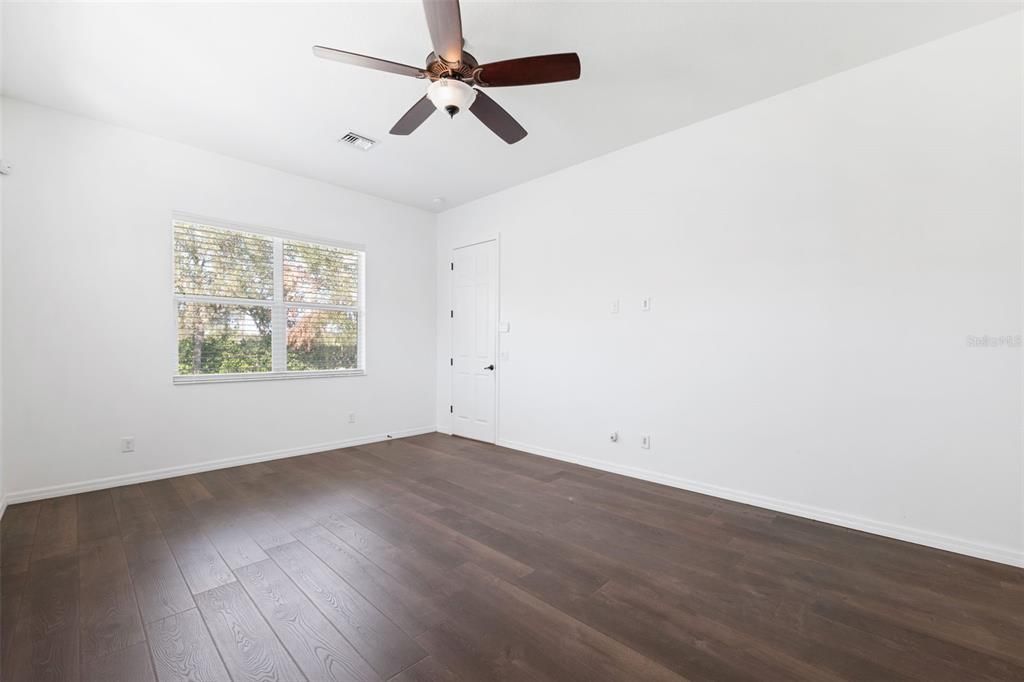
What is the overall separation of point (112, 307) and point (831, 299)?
17.4 feet

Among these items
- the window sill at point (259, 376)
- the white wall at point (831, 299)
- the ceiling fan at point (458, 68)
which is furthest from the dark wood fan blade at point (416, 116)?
the window sill at point (259, 376)

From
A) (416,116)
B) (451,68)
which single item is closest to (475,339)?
(416,116)

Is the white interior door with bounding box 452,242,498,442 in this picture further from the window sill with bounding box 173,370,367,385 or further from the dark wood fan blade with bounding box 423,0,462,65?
the dark wood fan blade with bounding box 423,0,462,65

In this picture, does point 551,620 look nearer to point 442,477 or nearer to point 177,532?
point 442,477

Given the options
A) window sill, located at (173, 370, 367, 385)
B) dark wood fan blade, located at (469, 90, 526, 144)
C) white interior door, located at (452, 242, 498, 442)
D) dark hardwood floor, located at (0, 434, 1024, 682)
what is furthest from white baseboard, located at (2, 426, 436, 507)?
dark wood fan blade, located at (469, 90, 526, 144)

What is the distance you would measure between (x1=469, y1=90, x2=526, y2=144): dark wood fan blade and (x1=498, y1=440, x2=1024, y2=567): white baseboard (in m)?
2.87

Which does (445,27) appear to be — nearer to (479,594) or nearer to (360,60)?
(360,60)

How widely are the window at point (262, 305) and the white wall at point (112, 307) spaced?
0.43 feet

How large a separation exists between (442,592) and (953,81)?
3922 millimetres

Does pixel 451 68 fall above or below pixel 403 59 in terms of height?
below

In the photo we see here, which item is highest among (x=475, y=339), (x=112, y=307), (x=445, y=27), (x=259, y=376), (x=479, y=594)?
(x=445, y=27)

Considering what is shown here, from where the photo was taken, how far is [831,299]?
2.76 m

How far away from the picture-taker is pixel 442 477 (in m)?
3.66

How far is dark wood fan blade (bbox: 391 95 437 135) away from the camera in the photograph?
7.81 ft
